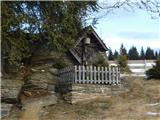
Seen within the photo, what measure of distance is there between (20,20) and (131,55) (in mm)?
37120

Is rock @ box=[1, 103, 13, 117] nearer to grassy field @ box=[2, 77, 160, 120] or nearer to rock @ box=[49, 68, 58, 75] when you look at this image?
grassy field @ box=[2, 77, 160, 120]

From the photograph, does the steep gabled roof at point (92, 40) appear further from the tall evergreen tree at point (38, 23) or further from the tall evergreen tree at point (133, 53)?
the tall evergreen tree at point (133, 53)

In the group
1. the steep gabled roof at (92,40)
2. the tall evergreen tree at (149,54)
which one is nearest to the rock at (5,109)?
the steep gabled roof at (92,40)

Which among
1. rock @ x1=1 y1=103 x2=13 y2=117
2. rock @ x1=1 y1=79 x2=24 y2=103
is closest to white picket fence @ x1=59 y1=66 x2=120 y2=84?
rock @ x1=1 y1=79 x2=24 y2=103

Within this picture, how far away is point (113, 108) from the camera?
18750 mm

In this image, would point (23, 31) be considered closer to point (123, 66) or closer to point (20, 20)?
point (20, 20)

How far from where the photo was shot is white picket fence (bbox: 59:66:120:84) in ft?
70.4

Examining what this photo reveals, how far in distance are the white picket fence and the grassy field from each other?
74 centimetres

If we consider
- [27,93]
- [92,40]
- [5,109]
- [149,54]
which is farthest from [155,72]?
[149,54]

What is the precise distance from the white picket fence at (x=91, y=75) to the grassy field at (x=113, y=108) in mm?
742

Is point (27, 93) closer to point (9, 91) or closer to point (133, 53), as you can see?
point (9, 91)

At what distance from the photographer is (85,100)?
2045cm

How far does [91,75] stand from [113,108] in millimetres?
3288

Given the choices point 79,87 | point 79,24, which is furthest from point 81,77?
point 79,24
